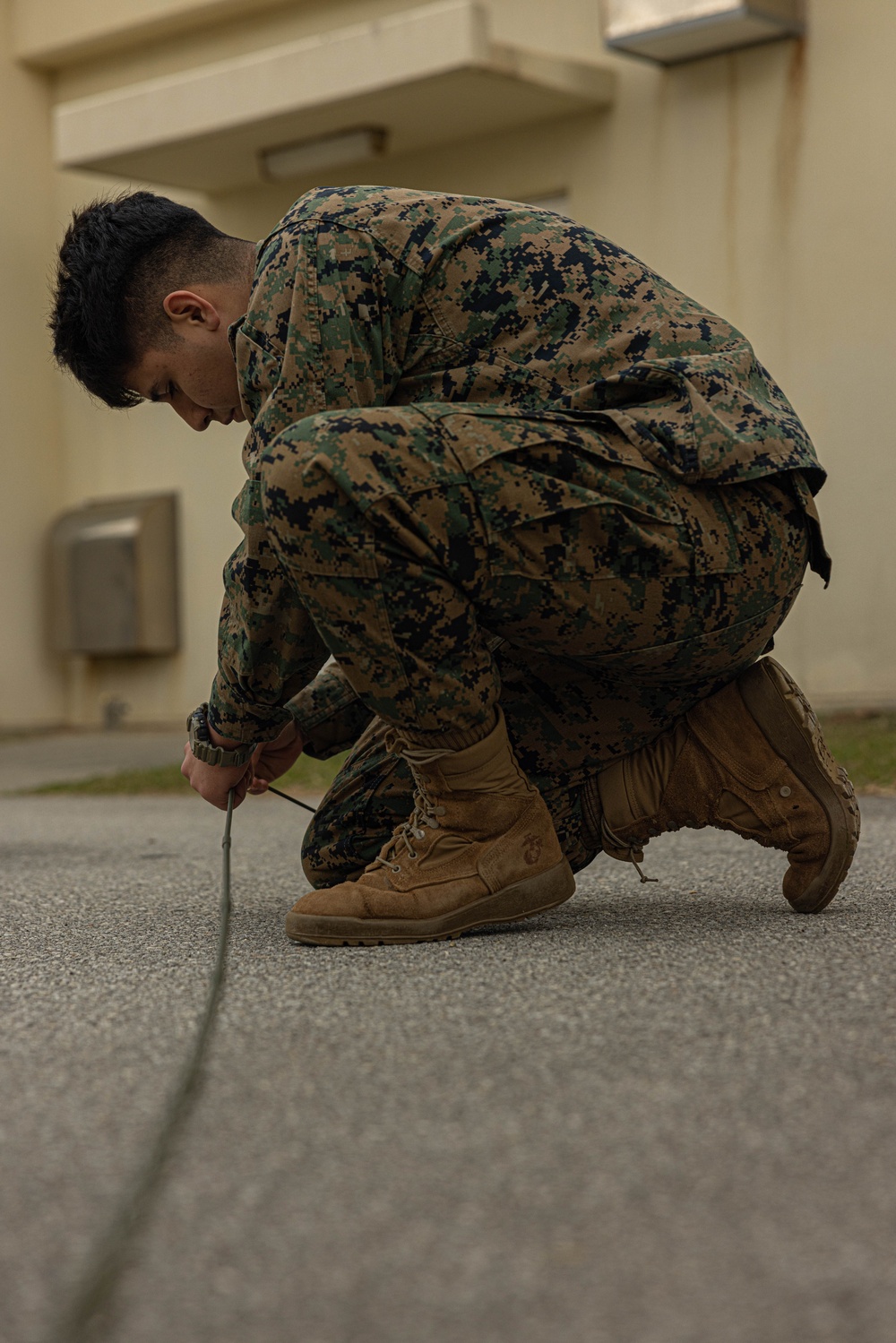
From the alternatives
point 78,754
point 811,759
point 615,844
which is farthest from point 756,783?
point 78,754

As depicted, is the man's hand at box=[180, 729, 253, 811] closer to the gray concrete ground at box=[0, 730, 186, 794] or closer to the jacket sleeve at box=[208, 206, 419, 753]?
the jacket sleeve at box=[208, 206, 419, 753]

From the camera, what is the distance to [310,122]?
6.63 m

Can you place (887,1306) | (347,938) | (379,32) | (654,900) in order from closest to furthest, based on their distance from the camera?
(887,1306)
(347,938)
(654,900)
(379,32)

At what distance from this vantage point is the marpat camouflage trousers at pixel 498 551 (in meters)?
1.79

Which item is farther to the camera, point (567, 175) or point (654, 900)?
point (567, 175)

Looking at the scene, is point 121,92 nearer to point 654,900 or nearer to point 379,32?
point 379,32

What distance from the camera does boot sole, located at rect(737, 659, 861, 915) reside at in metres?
2.01

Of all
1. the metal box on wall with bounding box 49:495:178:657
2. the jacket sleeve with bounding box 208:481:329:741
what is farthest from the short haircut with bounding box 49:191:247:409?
the metal box on wall with bounding box 49:495:178:657

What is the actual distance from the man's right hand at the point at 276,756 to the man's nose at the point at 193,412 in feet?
1.56

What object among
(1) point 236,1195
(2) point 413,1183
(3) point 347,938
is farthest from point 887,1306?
(3) point 347,938

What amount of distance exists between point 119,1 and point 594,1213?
786 cm

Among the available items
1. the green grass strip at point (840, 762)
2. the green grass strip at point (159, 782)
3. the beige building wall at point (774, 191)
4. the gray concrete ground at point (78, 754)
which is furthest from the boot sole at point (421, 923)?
the beige building wall at point (774, 191)

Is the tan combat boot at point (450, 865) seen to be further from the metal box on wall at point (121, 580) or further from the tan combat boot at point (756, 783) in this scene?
the metal box on wall at point (121, 580)

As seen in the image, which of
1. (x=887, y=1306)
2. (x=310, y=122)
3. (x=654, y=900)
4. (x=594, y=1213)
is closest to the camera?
(x=887, y=1306)
